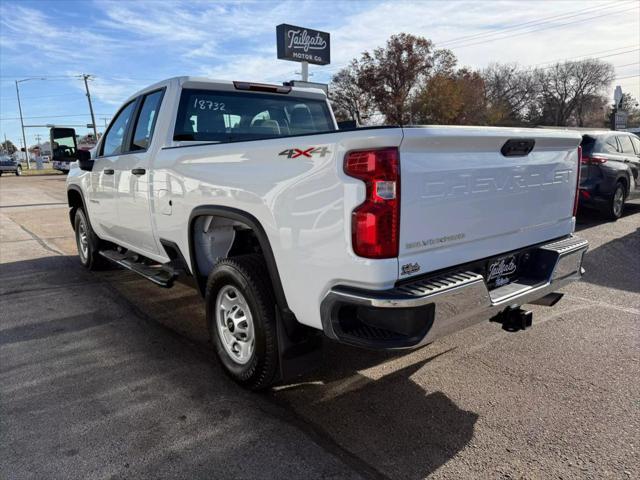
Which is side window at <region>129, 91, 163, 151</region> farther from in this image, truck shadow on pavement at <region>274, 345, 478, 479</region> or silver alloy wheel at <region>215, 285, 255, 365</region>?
truck shadow on pavement at <region>274, 345, 478, 479</region>

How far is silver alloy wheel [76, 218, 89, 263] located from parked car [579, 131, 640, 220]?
821cm

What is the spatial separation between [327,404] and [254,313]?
75 centimetres

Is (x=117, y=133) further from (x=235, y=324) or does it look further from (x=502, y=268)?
(x=502, y=268)

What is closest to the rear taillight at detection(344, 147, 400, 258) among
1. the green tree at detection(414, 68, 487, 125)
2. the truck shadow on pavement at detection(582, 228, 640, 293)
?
the truck shadow on pavement at detection(582, 228, 640, 293)

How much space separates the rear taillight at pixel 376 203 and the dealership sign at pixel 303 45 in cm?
2697

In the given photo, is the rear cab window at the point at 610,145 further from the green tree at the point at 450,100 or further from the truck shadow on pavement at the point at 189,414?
the green tree at the point at 450,100

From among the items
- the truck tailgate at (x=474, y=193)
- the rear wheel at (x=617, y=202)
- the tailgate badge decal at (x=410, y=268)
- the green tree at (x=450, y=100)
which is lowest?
the rear wheel at (x=617, y=202)

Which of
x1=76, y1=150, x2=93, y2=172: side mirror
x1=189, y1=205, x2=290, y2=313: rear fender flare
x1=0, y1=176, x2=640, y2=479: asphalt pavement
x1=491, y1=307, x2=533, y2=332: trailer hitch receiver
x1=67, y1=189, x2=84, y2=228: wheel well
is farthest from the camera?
x1=67, y1=189, x2=84, y2=228: wheel well

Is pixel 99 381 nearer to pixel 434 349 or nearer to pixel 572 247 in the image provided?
pixel 434 349

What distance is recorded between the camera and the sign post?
2736 centimetres

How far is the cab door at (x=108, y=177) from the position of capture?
5027mm

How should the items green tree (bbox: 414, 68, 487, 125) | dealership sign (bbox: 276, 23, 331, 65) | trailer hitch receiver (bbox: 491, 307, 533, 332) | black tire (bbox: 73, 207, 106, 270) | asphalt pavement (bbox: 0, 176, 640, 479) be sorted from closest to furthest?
→ asphalt pavement (bbox: 0, 176, 640, 479), trailer hitch receiver (bbox: 491, 307, 533, 332), black tire (bbox: 73, 207, 106, 270), dealership sign (bbox: 276, 23, 331, 65), green tree (bbox: 414, 68, 487, 125)

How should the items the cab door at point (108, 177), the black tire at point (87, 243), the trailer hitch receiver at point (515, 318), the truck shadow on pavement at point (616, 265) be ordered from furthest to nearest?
the black tire at point (87, 243), the truck shadow on pavement at point (616, 265), the cab door at point (108, 177), the trailer hitch receiver at point (515, 318)

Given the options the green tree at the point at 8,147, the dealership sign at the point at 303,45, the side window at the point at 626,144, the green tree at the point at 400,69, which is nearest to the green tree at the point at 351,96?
the green tree at the point at 400,69
